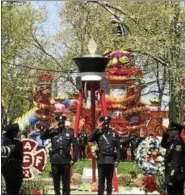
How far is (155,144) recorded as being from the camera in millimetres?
15625

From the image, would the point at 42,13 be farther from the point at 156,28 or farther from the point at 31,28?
the point at 156,28

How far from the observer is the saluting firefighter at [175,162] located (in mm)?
11125

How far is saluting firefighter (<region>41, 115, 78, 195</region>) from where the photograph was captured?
40.5 feet

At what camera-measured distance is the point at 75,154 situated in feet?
39.8

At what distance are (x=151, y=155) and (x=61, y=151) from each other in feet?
12.5

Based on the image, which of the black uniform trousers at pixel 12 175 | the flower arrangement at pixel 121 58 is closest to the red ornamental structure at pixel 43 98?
the flower arrangement at pixel 121 58

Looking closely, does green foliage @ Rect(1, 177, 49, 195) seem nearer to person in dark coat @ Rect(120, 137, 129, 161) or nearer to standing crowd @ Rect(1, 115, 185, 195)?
standing crowd @ Rect(1, 115, 185, 195)

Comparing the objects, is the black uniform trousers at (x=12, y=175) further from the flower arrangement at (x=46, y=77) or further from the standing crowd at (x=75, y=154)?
the flower arrangement at (x=46, y=77)

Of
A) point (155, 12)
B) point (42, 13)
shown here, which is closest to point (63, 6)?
point (42, 13)

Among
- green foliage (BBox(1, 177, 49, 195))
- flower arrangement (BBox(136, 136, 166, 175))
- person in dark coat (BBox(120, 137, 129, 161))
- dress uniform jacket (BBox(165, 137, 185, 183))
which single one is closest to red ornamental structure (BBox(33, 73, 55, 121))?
person in dark coat (BBox(120, 137, 129, 161))

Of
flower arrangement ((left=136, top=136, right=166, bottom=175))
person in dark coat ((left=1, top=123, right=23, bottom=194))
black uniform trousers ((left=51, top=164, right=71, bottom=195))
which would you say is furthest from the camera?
flower arrangement ((left=136, top=136, right=166, bottom=175))

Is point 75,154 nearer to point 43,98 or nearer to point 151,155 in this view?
point 151,155

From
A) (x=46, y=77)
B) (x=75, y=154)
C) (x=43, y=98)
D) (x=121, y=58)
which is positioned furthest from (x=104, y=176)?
(x=43, y=98)

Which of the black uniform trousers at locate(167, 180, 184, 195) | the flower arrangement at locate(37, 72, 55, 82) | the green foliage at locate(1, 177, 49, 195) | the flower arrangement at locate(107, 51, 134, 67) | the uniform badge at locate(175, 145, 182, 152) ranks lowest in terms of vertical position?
the green foliage at locate(1, 177, 49, 195)
